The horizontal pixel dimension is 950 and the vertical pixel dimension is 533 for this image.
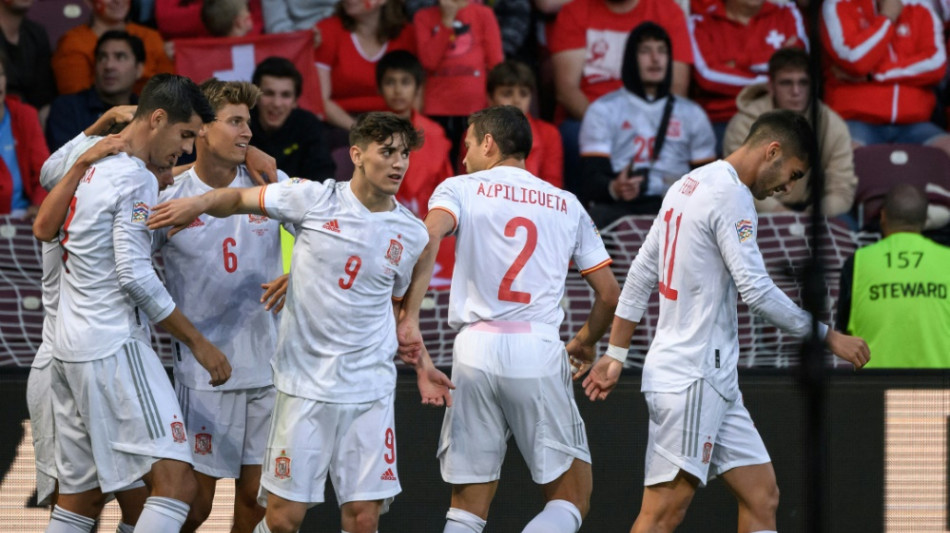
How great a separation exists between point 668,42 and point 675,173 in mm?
844

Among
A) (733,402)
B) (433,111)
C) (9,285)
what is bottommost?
(733,402)

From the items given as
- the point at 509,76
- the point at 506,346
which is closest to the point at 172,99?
the point at 506,346

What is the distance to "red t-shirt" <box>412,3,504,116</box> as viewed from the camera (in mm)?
9000

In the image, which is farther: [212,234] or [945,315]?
[945,315]

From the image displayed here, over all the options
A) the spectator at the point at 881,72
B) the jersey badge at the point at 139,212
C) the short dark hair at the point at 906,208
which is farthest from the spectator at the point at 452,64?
the jersey badge at the point at 139,212

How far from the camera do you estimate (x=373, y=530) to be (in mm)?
5148

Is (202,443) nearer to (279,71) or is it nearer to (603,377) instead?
(603,377)

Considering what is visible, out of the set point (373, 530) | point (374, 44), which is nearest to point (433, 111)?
point (374, 44)

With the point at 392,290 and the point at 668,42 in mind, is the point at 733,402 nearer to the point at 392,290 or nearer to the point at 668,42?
the point at 392,290

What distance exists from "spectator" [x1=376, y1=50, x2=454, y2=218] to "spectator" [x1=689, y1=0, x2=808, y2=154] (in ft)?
6.38

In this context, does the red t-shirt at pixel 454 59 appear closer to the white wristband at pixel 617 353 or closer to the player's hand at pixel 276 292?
the white wristband at pixel 617 353

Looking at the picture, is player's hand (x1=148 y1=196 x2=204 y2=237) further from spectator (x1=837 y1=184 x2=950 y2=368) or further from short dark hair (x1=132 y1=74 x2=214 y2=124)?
spectator (x1=837 y1=184 x2=950 y2=368)

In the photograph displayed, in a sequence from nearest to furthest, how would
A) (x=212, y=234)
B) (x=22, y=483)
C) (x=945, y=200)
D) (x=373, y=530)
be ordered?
1. (x=373, y=530)
2. (x=212, y=234)
3. (x=22, y=483)
4. (x=945, y=200)

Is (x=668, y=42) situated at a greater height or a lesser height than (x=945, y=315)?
greater
